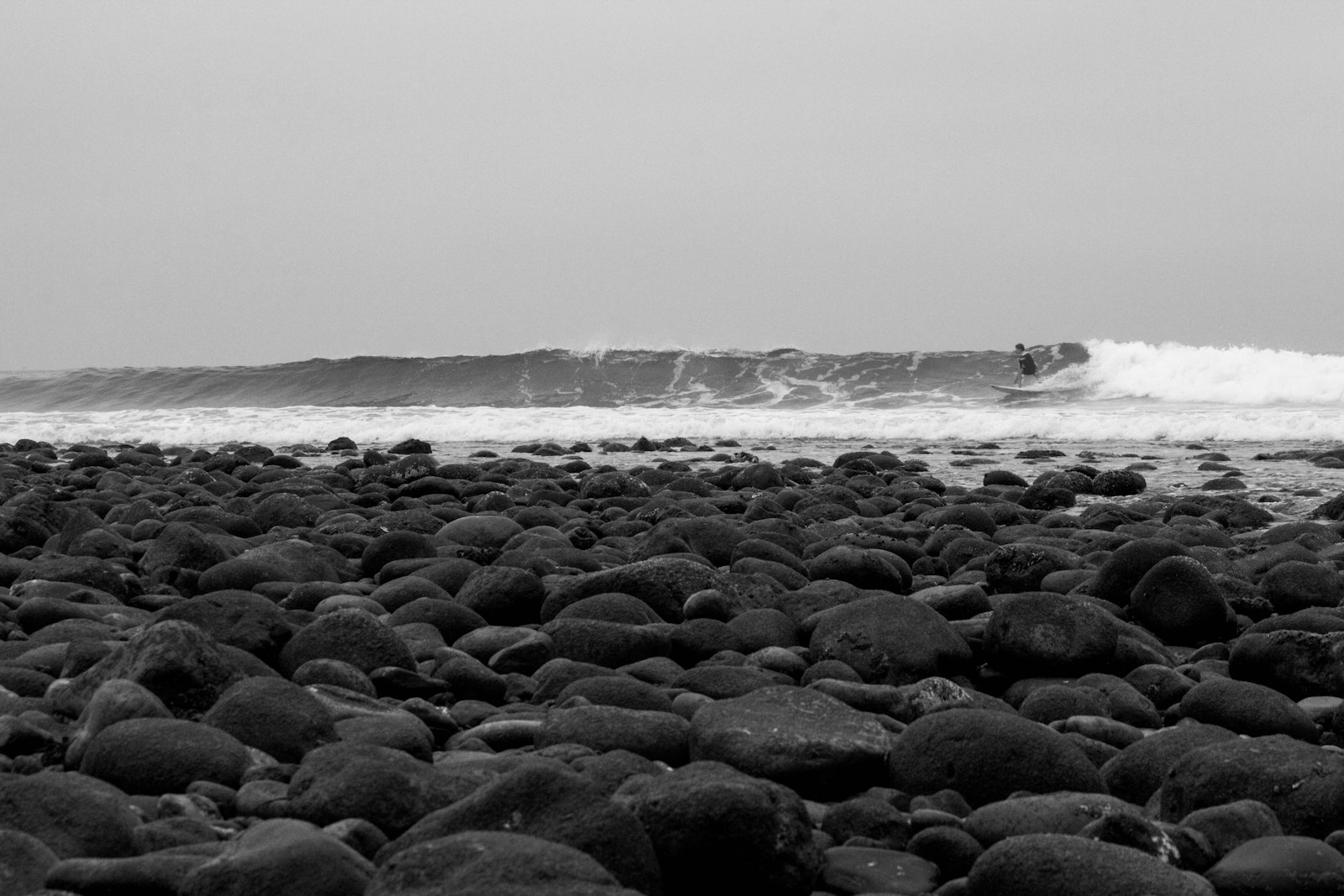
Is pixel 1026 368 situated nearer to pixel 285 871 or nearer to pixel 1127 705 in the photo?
pixel 1127 705

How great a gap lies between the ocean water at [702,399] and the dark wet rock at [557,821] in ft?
45.8

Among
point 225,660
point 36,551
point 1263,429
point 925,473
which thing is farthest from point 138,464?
point 1263,429

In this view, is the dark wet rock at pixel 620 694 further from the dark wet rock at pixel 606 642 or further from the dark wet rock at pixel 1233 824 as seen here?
the dark wet rock at pixel 1233 824

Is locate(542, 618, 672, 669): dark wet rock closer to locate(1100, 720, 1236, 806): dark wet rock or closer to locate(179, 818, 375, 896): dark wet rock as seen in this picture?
locate(1100, 720, 1236, 806): dark wet rock

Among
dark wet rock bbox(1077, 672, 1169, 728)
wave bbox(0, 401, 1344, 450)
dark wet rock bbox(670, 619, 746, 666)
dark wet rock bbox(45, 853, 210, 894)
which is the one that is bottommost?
dark wet rock bbox(1077, 672, 1169, 728)

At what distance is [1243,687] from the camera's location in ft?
11.3

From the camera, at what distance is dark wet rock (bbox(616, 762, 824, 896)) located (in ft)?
7.18

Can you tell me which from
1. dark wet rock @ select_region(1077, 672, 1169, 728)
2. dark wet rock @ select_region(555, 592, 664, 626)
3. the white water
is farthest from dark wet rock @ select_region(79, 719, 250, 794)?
the white water

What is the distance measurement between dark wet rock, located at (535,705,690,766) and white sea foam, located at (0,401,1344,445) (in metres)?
13.3

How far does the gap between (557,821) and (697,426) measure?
1546 centimetres

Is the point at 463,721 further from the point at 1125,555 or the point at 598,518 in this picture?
the point at 598,518

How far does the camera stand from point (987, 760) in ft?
9.27

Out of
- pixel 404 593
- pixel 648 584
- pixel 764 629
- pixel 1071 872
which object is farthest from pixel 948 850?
pixel 404 593

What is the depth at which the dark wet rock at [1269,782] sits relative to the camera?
8.50 ft
